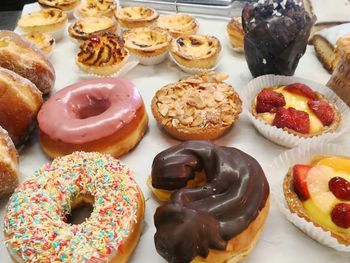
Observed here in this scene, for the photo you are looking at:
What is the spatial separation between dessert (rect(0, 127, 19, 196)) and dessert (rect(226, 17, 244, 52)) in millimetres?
1558

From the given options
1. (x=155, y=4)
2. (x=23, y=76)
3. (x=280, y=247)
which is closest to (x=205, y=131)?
(x=280, y=247)

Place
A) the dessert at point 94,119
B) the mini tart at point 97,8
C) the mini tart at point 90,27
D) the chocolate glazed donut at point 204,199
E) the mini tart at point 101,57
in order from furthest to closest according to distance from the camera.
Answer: the mini tart at point 97,8 < the mini tart at point 90,27 < the mini tart at point 101,57 < the dessert at point 94,119 < the chocolate glazed donut at point 204,199

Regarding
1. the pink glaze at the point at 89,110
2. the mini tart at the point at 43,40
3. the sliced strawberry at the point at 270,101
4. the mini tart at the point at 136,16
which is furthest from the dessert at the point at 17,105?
the sliced strawberry at the point at 270,101

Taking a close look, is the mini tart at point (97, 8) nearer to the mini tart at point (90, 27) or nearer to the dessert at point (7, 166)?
the mini tart at point (90, 27)

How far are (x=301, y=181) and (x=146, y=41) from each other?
5.00 feet

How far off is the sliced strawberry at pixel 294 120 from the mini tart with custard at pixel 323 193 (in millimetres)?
235

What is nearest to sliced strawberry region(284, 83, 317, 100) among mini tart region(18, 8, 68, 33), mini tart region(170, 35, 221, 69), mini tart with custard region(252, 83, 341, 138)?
mini tart with custard region(252, 83, 341, 138)

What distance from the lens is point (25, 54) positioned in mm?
2094

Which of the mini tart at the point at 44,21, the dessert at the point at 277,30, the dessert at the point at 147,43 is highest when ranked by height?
the dessert at the point at 277,30

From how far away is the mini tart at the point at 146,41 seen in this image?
2.49m

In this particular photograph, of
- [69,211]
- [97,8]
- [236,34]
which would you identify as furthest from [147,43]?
[69,211]

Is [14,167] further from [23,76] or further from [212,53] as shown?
[212,53]

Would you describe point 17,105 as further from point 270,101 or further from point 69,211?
point 270,101

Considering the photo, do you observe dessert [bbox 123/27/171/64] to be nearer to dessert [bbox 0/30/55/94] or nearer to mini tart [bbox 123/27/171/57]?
mini tart [bbox 123/27/171/57]
